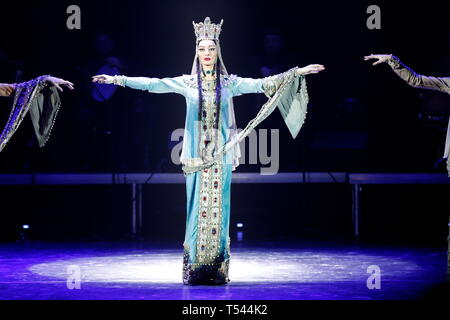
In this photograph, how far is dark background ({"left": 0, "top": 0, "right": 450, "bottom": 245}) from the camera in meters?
9.12

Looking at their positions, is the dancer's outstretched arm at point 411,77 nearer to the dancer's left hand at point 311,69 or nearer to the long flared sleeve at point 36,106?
the dancer's left hand at point 311,69

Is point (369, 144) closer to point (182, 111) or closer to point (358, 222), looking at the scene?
point (358, 222)

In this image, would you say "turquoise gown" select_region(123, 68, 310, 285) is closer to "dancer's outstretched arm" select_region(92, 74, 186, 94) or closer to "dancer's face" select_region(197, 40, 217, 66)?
"dancer's outstretched arm" select_region(92, 74, 186, 94)

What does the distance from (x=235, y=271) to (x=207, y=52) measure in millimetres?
1748

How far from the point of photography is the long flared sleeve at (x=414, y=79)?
6012 millimetres

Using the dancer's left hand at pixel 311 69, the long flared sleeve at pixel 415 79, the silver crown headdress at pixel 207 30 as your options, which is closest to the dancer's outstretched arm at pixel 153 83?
the silver crown headdress at pixel 207 30

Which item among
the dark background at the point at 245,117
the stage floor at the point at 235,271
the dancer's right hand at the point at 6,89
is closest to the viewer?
the stage floor at the point at 235,271

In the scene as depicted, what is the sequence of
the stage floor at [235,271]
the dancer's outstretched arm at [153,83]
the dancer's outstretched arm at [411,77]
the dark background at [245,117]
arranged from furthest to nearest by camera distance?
the dark background at [245,117] < the dancer's outstretched arm at [153,83] < the dancer's outstretched arm at [411,77] < the stage floor at [235,271]

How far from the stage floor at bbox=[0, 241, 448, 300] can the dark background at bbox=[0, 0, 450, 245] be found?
2.75 feet

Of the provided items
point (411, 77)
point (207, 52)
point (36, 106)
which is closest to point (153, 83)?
point (207, 52)

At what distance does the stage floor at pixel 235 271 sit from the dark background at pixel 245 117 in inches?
33.0

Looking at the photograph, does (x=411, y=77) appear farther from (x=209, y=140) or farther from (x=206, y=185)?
(x=206, y=185)
